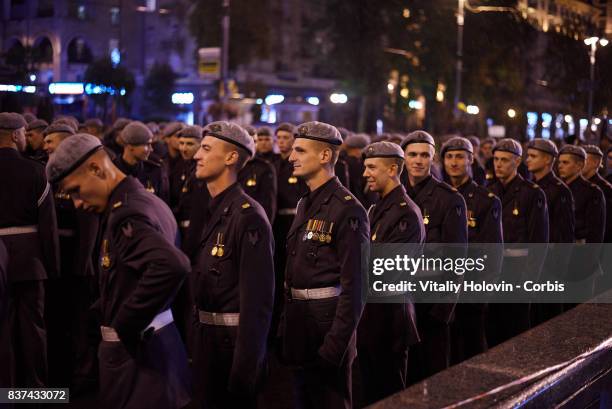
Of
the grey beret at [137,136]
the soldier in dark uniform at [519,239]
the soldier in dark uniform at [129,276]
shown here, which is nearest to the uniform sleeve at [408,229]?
the soldier in dark uniform at [129,276]

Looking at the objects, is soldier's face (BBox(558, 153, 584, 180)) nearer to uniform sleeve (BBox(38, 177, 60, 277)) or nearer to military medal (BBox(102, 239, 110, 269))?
uniform sleeve (BBox(38, 177, 60, 277))

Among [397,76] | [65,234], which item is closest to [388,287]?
[65,234]

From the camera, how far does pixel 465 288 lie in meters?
8.05

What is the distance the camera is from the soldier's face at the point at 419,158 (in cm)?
770

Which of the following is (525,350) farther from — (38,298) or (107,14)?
(107,14)

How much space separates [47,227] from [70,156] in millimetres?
3268

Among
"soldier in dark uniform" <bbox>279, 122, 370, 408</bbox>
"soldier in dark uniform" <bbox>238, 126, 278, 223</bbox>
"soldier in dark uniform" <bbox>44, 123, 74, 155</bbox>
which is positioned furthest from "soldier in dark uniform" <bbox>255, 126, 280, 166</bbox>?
"soldier in dark uniform" <bbox>279, 122, 370, 408</bbox>

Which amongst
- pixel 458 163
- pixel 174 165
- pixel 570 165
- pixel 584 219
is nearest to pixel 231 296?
pixel 458 163

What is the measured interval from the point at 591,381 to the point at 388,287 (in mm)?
2044

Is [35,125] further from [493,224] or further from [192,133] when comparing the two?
[493,224]

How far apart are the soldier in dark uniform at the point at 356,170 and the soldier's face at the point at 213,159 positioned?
7670 mm

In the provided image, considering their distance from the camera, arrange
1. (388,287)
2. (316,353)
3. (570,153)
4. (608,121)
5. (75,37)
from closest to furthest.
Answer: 1. (316,353)
2. (388,287)
3. (570,153)
4. (608,121)
5. (75,37)

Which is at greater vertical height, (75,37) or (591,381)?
(75,37)

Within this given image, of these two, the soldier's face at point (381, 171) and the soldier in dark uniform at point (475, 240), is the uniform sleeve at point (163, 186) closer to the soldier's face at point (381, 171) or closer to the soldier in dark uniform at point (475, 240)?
the soldier in dark uniform at point (475, 240)
